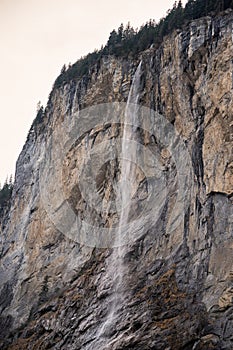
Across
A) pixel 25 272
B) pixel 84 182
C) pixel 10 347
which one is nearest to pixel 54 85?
pixel 84 182

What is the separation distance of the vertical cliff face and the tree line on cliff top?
117cm

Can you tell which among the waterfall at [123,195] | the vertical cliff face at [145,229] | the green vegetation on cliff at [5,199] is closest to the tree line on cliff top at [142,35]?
the vertical cliff face at [145,229]

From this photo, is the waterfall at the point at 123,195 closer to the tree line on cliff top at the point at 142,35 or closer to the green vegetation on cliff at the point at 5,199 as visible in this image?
the tree line on cliff top at the point at 142,35

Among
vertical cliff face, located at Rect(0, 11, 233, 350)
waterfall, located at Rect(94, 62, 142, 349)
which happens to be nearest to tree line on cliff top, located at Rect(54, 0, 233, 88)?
vertical cliff face, located at Rect(0, 11, 233, 350)

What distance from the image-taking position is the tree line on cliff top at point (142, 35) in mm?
40062

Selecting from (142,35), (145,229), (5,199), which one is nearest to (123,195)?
(145,229)

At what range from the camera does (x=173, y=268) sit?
31750mm

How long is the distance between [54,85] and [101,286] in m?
21.3

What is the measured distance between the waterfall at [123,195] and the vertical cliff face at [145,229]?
37 cm

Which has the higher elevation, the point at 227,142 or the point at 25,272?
the point at 227,142

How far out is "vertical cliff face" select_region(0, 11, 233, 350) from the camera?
29.8 m

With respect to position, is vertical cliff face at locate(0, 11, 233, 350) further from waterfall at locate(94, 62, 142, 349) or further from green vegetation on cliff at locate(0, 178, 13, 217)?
green vegetation on cliff at locate(0, 178, 13, 217)

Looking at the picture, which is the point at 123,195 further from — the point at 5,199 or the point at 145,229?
the point at 5,199

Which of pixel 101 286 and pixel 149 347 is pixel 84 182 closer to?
pixel 101 286
